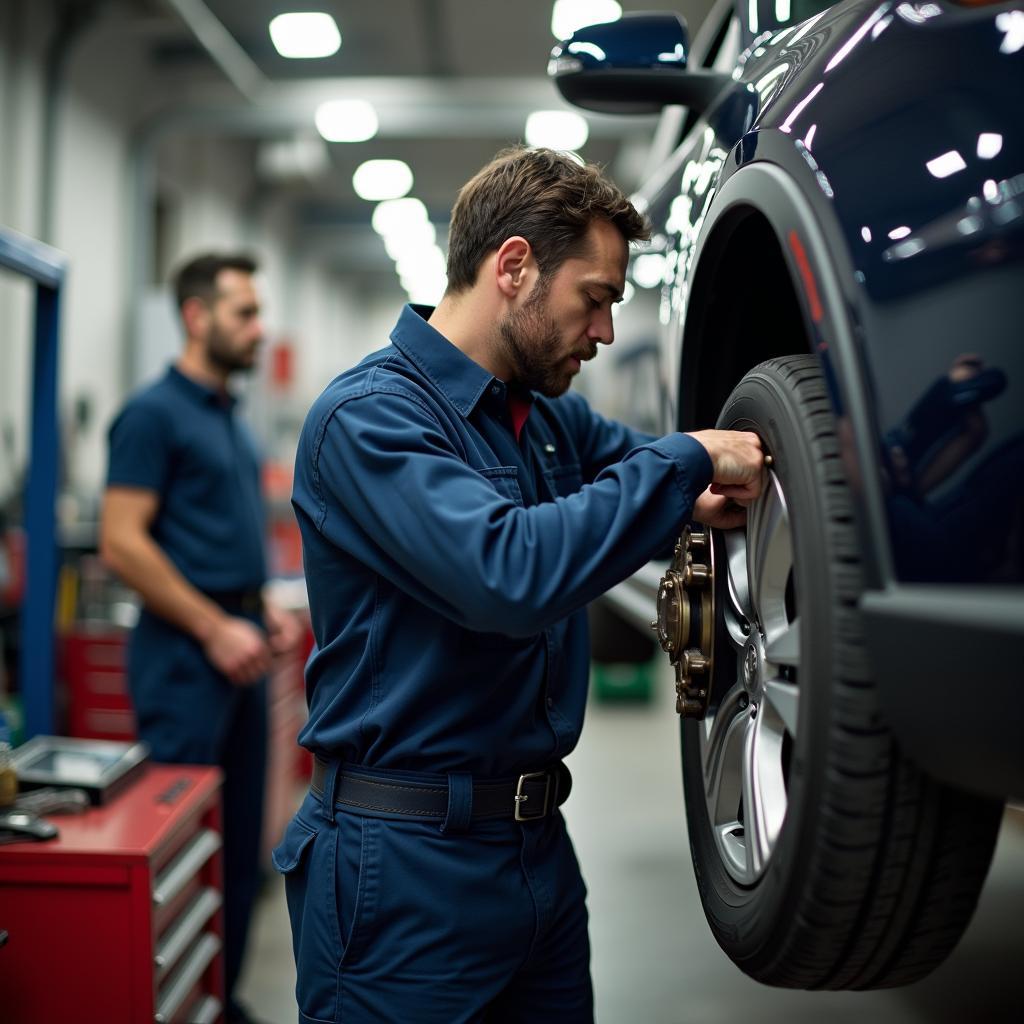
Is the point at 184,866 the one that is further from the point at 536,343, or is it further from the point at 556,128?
the point at 556,128

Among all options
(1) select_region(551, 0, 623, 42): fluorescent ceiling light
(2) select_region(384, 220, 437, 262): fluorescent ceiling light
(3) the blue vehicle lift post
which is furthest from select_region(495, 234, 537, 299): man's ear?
(2) select_region(384, 220, 437, 262): fluorescent ceiling light

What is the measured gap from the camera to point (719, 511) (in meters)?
1.29

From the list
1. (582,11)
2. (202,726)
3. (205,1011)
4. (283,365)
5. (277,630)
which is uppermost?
(582,11)

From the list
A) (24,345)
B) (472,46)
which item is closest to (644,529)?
(24,345)

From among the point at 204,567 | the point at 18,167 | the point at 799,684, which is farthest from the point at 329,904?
the point at 18,167

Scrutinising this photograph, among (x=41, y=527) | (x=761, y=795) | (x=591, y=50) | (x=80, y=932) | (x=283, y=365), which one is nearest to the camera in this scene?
(x=761, y=795)

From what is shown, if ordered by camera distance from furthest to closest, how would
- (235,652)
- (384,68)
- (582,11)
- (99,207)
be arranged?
(384,68), (99,207), (582,11), (235,652)

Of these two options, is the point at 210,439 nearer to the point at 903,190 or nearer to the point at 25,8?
the point at 903,190

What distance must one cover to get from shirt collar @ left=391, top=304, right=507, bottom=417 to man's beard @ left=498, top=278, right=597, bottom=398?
1.6 inches

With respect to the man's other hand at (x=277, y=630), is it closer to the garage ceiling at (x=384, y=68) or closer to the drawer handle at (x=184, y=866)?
the drawer handle at (x=184, y=866)

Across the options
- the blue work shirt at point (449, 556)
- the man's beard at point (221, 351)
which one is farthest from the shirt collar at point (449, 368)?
the man's beard at point (221, 351)

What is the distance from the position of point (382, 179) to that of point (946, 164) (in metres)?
8.62

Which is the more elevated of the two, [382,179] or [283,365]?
[382,179]

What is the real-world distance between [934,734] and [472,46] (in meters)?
6.41
